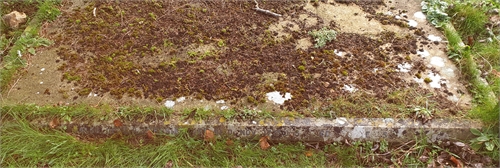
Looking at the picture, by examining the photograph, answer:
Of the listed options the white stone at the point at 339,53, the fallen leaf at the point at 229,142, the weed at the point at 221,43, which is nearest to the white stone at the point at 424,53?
the white stone at the point at 339,53

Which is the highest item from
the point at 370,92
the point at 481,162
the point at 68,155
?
the point at 370,92

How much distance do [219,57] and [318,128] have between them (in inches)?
44.6

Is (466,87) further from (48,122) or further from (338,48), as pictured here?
(48,122)

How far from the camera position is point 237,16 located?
148 inches

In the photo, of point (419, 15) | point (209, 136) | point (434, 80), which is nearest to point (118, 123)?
point (209, 136)

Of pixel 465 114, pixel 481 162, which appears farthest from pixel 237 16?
pixel 481 162

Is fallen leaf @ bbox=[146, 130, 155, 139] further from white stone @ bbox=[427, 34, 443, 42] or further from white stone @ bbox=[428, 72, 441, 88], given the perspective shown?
white stone @ bbox=[427, 34, 443, 42]

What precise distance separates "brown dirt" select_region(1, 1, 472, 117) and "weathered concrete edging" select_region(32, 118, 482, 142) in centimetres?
14

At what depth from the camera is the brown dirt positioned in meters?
2.98

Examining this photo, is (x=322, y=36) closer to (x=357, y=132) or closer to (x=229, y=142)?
(x=357, y=132)

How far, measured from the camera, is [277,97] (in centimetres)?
293

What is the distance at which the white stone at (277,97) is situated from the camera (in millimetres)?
A: 2904

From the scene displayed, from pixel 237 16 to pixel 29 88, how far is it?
2.02 m

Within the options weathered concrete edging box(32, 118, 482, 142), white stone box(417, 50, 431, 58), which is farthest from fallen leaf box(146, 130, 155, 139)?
white stone box(417, 50, 431, 58)
